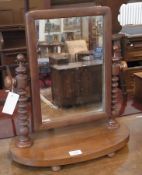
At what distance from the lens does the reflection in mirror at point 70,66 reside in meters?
0.87

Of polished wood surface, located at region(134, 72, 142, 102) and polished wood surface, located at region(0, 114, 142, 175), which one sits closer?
polished wood surface, located at region(0, 114, 142, 175)

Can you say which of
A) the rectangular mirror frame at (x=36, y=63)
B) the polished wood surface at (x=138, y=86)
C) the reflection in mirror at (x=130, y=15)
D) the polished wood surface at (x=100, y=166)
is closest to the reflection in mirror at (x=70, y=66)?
the rectangular mirror frame at (x=36, y=63)

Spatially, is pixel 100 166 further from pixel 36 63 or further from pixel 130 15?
pixel 130 15

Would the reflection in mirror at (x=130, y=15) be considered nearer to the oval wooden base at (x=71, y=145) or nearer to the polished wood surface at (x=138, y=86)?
the polished wood surface at (x=138, y=86)

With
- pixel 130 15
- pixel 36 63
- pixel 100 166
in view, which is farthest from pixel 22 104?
pixel 130 15

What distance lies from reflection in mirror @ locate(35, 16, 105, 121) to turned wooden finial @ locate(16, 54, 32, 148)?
0.05 m

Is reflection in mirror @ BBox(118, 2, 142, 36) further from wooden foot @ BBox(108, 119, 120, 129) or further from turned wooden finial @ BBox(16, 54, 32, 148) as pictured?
turned wooden finial @ BBox(16, 54, 32, 148)

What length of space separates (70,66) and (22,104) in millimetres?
189

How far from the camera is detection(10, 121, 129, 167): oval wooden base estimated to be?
84cm

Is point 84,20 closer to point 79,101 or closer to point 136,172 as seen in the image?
point 79,101

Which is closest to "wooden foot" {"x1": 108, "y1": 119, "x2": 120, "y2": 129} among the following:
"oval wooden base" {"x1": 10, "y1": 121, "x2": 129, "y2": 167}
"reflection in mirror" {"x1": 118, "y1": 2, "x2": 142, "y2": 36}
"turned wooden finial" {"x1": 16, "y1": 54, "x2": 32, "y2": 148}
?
"oval wooden base" {"x1": 10, "y1": 121, "x2": 129, "y2": 167}

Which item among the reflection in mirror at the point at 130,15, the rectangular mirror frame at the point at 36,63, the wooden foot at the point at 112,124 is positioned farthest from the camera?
the reflection in mirror at the point at 130,15

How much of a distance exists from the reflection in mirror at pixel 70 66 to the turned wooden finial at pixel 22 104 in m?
0.05

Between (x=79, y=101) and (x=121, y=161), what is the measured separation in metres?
0.23
